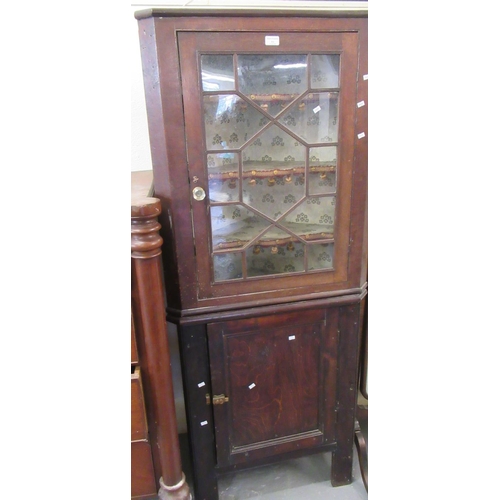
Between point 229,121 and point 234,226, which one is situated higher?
point 229,121

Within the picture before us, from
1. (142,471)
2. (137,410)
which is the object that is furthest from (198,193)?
(142,471)

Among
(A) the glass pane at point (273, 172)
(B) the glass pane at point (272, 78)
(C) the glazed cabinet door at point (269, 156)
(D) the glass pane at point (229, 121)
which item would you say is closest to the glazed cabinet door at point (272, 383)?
(C) the glazed cabinet door at point (269, 156)

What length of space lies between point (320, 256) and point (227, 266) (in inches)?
11.5

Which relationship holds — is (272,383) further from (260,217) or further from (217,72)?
(217,72)

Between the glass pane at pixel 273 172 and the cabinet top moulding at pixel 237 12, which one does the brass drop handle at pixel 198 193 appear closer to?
the glass pane at pixel 273 172

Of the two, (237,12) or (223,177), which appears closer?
(237,12)

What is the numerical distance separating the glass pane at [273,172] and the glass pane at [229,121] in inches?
1.3

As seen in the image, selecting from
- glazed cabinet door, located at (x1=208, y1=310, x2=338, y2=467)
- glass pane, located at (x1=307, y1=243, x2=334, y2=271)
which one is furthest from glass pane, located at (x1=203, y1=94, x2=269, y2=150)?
glazed cabinet door, located at (x1=208, y1=310, x2=338, y2=467)

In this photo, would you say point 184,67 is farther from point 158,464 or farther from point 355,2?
point 158,464

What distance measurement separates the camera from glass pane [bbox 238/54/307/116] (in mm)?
1017

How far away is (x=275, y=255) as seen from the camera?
1.19 metres

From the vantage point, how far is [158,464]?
42.9 inches

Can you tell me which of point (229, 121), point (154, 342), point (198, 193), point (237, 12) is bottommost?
point (154, 342)

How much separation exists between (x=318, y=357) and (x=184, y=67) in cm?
95
